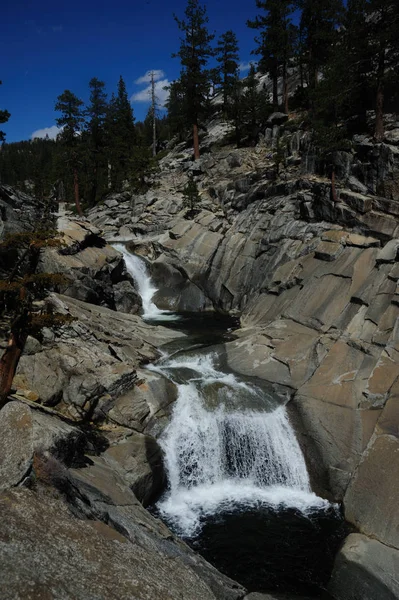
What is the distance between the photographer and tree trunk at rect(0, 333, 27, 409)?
35.7 ft

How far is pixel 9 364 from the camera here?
11141mm

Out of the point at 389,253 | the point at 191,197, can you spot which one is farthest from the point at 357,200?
the point at 191,197

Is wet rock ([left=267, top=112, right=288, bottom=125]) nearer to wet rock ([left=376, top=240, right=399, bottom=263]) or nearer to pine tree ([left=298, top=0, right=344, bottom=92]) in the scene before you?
pine tree ([left=298, top=0, right=344, bottom=92])

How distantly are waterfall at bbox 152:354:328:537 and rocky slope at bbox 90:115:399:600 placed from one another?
1.01 metres

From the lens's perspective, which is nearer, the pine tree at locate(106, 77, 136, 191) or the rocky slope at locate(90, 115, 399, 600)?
the rocky slope at locate(90, 115, 399, 600)

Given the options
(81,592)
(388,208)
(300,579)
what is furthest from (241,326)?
(81,592)

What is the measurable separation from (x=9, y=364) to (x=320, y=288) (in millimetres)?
18271

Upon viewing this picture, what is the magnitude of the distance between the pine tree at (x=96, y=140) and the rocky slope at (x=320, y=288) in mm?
14107

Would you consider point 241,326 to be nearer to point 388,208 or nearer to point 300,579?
point 388,208

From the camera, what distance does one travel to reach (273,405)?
60.3ft

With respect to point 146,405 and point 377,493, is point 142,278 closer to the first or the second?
point 146,405

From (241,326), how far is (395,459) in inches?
570

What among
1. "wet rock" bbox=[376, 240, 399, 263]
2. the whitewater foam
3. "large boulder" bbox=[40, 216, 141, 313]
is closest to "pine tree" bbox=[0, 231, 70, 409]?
"large boulder" bbox=[40, 216, 141, 313]

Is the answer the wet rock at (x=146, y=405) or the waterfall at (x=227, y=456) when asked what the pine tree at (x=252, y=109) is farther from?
the wet rock at (x=146, y=405)
